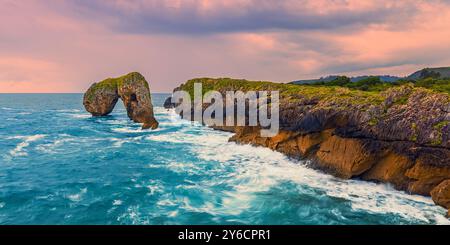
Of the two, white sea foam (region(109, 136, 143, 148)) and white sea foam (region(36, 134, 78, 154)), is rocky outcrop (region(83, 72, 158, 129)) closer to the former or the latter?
white sea foam (region(109, 136, 143, 148))

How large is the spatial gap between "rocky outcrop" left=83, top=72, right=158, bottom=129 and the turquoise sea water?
85.1 ft

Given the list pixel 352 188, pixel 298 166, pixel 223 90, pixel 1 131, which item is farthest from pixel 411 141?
pixel 1 131

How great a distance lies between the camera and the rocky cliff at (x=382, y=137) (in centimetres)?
2241

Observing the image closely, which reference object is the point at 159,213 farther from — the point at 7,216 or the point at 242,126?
the point at 242,126

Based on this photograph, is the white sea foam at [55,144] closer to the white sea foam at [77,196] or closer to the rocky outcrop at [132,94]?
the rocky outcrop at [132,94]

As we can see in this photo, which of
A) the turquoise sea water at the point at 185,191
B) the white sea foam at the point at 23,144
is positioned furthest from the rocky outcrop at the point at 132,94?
the turquoise sea water at the point at 185,191

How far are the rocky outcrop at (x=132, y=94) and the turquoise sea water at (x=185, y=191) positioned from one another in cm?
2593

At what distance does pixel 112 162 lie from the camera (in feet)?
113

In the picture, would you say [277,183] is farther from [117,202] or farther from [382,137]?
[117,202]

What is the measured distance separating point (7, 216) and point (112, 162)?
14822 millimetres

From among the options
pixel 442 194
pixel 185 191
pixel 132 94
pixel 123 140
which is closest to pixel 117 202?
pixel 185 191

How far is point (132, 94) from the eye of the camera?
67.5m

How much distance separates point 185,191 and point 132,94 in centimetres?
4867
